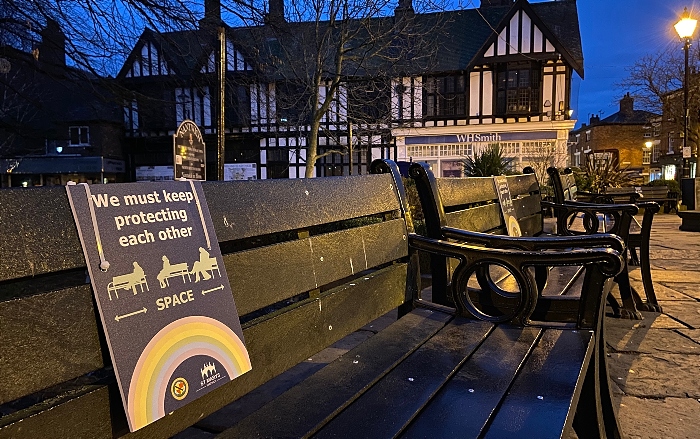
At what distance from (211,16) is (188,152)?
10.9 ft

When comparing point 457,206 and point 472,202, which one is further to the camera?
point 457,206

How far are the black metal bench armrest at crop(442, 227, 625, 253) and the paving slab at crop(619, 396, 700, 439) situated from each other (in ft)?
2.69

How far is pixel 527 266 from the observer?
190 cm

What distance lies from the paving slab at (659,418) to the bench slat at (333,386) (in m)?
0.97

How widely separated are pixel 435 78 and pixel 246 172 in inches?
433

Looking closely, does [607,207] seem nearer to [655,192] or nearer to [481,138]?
[655,192]

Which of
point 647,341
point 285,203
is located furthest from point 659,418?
point 285,203

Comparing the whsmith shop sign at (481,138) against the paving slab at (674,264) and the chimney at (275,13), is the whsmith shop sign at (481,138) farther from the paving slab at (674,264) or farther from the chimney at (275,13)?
the paving slab at (674,264)

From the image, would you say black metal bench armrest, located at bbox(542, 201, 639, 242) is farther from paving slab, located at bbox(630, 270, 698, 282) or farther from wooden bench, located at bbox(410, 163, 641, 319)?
paving slab, located at bbox(630, 270, 698, 282)

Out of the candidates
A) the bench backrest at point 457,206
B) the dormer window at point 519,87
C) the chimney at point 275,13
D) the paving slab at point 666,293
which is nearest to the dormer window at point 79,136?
the dormer window at point 519,87

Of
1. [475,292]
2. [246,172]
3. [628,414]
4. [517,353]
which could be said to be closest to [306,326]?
[517,353]

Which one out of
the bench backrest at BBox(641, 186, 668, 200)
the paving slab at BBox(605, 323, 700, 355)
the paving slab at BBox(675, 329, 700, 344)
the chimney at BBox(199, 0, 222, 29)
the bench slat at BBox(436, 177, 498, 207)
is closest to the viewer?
the bench slat at BBox(436, 177, 498, 207)

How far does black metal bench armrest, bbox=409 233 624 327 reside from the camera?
5.61 feet

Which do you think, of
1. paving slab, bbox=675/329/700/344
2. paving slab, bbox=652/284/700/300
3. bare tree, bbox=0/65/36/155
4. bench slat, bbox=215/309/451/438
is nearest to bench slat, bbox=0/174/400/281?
bench slat, bbox=215/309/451/438
